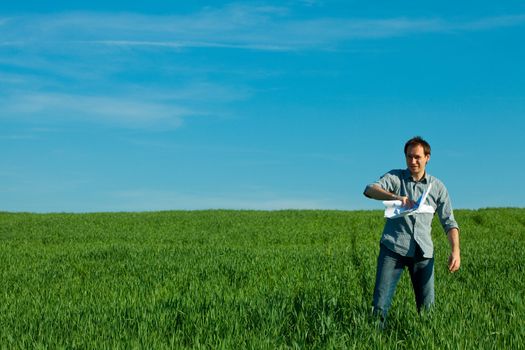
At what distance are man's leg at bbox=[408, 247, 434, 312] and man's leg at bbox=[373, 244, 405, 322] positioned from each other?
17 cm

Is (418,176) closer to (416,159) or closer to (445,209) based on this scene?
(416,159)

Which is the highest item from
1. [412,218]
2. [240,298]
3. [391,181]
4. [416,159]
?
[416,159]

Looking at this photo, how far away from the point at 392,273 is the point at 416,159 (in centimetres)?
133

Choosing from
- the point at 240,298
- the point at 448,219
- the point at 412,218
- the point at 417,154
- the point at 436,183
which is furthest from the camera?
the point at 240,298

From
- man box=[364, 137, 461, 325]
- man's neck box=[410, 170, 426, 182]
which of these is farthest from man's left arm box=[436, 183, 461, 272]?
man's neck box=[410, 170, 426, 182]

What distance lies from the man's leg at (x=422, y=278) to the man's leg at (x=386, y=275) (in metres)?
0.17

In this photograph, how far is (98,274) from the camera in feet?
46.7

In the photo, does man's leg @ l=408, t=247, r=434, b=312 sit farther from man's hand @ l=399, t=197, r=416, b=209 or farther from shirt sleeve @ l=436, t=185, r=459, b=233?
man's hand @ l=399, t=197, r=416, b=209

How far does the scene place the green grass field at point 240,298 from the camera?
6594mm

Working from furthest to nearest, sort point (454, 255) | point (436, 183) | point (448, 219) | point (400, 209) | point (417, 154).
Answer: point (448, 219) < point (436, 183) < point (454, 255) < point (417, 154) < point (400, 209)

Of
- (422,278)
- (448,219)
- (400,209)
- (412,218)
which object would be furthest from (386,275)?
(448,219)

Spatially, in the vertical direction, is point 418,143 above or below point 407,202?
above

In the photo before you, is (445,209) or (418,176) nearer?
(418,176)

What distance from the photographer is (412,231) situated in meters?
6.93
